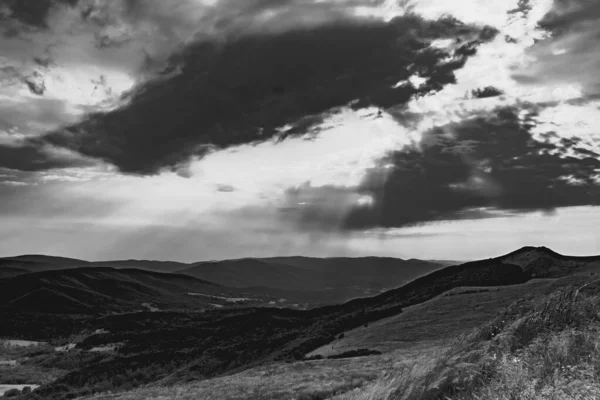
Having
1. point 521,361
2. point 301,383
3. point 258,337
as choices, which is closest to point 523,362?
point 521,361

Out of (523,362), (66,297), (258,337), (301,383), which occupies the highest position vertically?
(523,362)

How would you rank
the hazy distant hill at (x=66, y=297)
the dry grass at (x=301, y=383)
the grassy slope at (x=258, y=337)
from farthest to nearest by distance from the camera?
1. the hazy distant hill at (x=66, y=297)
2. the grassy slope at (x=258, y=337)
3. the dry grass at (x=301, y=383)

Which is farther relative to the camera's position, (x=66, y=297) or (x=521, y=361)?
(x=66, y=297)

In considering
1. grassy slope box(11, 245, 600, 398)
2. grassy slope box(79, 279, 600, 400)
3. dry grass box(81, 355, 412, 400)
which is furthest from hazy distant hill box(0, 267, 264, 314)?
grassy slope box(79, 279, 600, 400)

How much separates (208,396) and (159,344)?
5838cm

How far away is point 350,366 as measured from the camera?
20.4 metres

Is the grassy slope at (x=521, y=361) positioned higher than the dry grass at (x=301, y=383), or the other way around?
the grassy slope at (x=521, y=361)

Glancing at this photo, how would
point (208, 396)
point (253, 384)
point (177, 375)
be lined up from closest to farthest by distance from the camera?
point (208, 396) < point (253, 384) < point (177, 375)

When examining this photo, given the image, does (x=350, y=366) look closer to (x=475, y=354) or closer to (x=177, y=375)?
(x=475, y=354)

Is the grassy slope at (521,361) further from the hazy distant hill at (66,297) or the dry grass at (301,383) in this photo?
the hazy distant hill at (66,297)

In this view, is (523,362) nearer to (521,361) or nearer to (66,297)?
(521,361)

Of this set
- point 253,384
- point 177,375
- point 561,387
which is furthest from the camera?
point 177,375

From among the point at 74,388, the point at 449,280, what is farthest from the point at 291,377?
the point at 449,280

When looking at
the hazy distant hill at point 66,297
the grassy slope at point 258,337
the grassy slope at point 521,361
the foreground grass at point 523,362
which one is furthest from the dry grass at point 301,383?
the hazy distant hill at point 66,297
